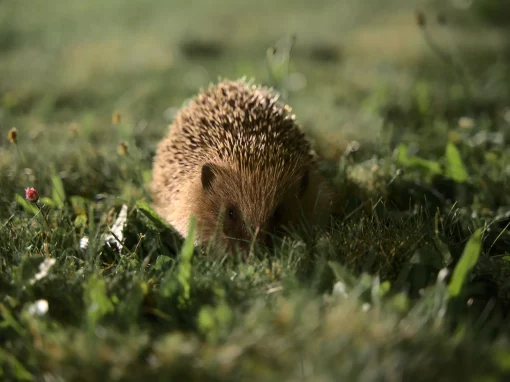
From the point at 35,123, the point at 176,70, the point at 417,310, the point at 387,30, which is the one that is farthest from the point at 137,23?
the point at 417,310

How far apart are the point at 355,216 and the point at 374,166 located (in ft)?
2.44

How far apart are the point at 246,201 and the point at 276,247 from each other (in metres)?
0.50

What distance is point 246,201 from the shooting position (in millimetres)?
2973

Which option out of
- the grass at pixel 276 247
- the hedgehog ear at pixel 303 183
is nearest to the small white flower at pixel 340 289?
the grass at pixel 276 247

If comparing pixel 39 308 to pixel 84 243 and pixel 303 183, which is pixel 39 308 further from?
pixel 303 183

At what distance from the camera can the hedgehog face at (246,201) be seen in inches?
115

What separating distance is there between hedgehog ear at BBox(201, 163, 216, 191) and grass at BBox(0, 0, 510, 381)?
1.14ft

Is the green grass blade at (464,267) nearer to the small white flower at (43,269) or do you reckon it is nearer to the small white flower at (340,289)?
the small white flower at (340,289)

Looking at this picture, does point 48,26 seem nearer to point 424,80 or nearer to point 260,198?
point 424,80

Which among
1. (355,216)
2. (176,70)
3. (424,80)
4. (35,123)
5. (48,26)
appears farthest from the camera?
(48,26)

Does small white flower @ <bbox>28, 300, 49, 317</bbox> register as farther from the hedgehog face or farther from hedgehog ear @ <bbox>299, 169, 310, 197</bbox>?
hedgehog ear @ <bbox>299, 169, 310, 197</bbox>

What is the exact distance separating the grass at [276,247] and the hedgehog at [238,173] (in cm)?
19

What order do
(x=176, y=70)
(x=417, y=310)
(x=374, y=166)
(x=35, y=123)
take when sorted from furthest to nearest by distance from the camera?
(x=176, y=70) → (x=35, y=123) → (x=374, y=166) → (x=417, y=310)

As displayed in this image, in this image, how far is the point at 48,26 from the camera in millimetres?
8523
